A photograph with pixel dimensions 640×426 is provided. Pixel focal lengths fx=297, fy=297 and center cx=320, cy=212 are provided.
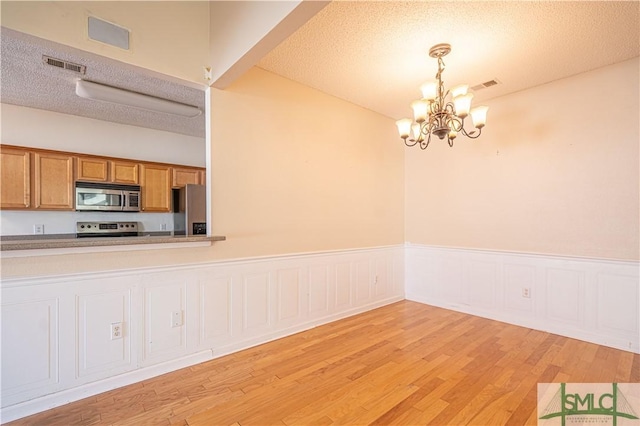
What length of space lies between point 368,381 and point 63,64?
3.89 m

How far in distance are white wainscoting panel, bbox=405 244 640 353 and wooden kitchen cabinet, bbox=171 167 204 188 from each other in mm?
3925

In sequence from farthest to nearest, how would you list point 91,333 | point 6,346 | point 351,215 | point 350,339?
point 351,215 → point 350,339 → point 91,333 → point 6,346

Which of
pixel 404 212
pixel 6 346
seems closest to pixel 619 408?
pixel 404 212

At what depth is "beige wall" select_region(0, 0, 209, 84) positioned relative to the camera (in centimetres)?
191

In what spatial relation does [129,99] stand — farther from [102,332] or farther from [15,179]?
[102,332]

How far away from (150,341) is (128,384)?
1.05 feet

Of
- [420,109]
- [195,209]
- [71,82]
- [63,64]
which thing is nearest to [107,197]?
[195,209]

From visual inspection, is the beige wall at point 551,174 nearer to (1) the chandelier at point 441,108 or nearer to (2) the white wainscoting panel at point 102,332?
(1) the chandelier at point 441,108

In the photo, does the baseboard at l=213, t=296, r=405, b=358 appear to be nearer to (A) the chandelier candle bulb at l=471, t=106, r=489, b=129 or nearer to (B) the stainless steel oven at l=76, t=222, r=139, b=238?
(A) the chandelier candle bulb at l=471, t=106, r=489, b=129

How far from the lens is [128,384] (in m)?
2.29

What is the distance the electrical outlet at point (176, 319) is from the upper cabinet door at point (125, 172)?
115 inches

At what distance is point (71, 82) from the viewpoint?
3.19m

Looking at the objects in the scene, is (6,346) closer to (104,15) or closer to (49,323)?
(49,323)

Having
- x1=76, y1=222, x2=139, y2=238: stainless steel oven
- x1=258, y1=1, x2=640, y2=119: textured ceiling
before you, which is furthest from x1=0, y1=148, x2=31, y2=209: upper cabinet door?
x1=258, y1=1, x2=640, y2=119: textured ceiling
